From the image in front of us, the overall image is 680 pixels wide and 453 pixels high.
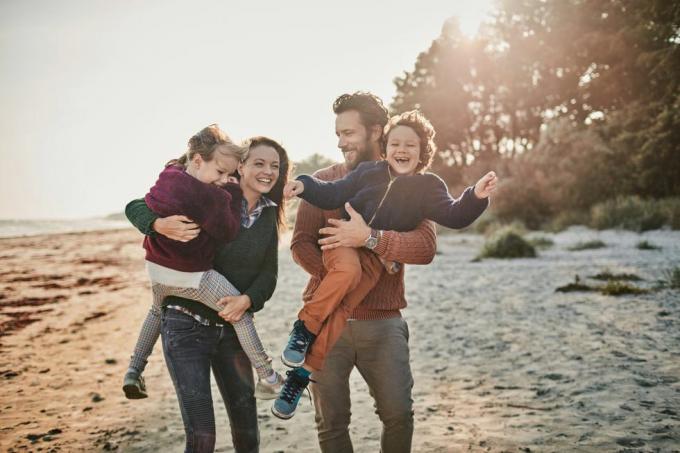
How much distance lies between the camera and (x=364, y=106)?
3.29 meters

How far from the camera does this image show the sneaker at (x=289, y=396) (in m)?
2.79

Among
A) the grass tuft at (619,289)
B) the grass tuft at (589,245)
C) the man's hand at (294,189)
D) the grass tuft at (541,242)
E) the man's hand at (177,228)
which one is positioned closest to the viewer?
the man's hand at (177,228)

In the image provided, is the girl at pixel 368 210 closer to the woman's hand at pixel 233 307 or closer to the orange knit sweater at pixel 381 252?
the orange knit sweater at pixel 381 252

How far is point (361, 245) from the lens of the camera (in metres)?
2.93

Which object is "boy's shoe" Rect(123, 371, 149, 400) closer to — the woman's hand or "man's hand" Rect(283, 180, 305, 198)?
the woman's hand

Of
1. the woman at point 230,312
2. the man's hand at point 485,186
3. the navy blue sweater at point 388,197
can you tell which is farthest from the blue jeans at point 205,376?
the man's hand at point 485,186

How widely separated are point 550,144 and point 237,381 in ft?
81.2

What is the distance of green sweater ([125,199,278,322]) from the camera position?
9.41 feet

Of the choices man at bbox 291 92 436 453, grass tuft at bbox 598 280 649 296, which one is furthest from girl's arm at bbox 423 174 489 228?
grass tuft at bbox 598 280 649 296

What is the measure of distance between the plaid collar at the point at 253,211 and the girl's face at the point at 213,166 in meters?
0.23

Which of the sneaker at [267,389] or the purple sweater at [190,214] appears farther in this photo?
the sneaker at [267,389]

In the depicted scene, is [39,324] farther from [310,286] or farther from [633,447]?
[633,447]

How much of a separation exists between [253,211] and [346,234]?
606 millimetres

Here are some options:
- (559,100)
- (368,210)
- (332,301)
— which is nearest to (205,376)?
(332,301)
